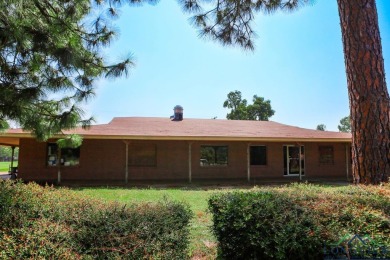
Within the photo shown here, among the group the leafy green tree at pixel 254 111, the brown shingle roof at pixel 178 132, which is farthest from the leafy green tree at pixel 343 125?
the brown shingle roof at pixel 178 132

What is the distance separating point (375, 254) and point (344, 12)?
14.4 ft

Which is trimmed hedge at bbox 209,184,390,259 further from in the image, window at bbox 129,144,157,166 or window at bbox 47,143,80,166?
window at bbox 47,143,80,166

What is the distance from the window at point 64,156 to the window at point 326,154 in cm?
1464

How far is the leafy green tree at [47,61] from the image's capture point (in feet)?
17.0

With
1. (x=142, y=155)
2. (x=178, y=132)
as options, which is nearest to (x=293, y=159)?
(x=178, y=132)

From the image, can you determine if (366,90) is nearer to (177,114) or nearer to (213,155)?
(213,155)

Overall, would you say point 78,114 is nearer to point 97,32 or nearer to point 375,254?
point 97,32

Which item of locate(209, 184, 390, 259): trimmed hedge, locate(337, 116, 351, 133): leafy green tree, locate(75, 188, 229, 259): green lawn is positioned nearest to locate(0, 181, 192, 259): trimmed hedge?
locate(209, 184, 390, 259): trimmed hedge

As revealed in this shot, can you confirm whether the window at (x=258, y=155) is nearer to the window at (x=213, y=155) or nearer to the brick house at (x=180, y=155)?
the brick house at (x=180, y=155)

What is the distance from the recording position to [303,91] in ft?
60.8

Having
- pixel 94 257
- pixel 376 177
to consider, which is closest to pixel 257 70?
pixel 376 177

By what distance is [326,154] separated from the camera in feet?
63.7

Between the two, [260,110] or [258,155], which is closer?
[258,155]

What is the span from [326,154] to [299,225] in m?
17.8
